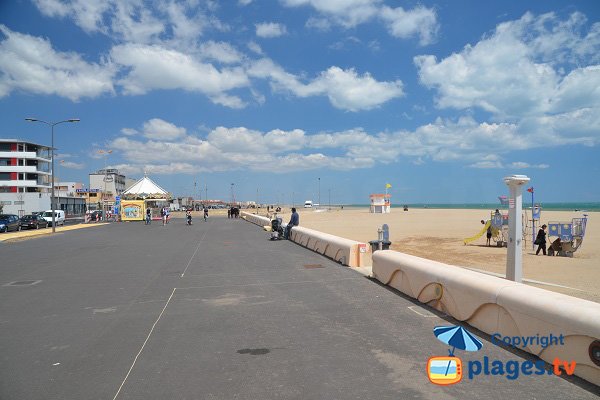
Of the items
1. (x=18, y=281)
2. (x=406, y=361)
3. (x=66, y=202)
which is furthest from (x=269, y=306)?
(x=66, y=202)

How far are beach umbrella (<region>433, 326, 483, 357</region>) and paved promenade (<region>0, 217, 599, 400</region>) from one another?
0.14 meters

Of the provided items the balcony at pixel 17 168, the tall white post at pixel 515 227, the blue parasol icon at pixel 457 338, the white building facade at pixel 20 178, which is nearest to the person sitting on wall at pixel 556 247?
the tall white post at pixel 515 227

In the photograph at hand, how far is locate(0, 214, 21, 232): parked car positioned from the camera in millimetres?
36469

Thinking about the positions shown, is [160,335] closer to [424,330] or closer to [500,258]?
[424,330]

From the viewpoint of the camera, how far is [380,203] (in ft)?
231

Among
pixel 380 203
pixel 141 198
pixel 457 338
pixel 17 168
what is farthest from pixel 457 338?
pixel 17 168

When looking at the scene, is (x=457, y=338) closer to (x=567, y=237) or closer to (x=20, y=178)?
(x=567, y=237)

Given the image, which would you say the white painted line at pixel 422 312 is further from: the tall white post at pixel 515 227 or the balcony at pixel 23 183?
the balcony at pixel 23 183

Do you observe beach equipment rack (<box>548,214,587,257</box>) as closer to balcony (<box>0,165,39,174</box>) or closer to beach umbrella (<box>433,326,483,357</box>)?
beach umbrella (<box>433,326,483,357</box>)

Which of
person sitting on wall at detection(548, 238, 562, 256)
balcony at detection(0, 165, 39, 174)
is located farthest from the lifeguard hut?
balcony at detection(0, 165, 39, 174)

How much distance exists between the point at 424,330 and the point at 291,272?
5.95 meters

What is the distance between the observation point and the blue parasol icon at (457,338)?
219 inches

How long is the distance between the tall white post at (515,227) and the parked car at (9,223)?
40.1 meters

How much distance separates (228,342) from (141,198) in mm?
50993
